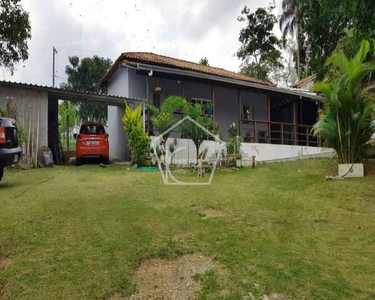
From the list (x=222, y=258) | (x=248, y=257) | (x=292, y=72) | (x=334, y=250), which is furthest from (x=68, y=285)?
(x=292, y=72)

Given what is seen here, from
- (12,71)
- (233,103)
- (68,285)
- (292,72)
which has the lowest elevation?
(68,285)

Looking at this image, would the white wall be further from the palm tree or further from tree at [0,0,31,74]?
the palm tree

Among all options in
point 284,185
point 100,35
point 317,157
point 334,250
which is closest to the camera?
point 334,250

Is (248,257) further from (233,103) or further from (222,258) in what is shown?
(233,103)

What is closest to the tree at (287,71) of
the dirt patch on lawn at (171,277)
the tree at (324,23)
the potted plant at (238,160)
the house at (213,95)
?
the tree at (324,23)

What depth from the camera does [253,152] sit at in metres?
13.9

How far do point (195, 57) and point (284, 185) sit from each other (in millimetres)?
22375

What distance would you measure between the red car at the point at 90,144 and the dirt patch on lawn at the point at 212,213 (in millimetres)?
8179

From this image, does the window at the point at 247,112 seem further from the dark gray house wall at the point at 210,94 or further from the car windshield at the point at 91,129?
the car windshield at the point at 91,129

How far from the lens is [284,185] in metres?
8.19

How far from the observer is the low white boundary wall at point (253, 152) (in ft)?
41.5

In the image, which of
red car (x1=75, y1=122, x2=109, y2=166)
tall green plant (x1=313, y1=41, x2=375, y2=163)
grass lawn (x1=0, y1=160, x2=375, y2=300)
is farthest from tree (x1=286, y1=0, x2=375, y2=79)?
red car (x1=75, y1=122, x2=109, y2=166)

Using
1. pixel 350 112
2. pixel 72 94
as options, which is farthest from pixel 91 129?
pixel 350 112

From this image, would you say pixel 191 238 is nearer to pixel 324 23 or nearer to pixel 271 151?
pixel 271 151
